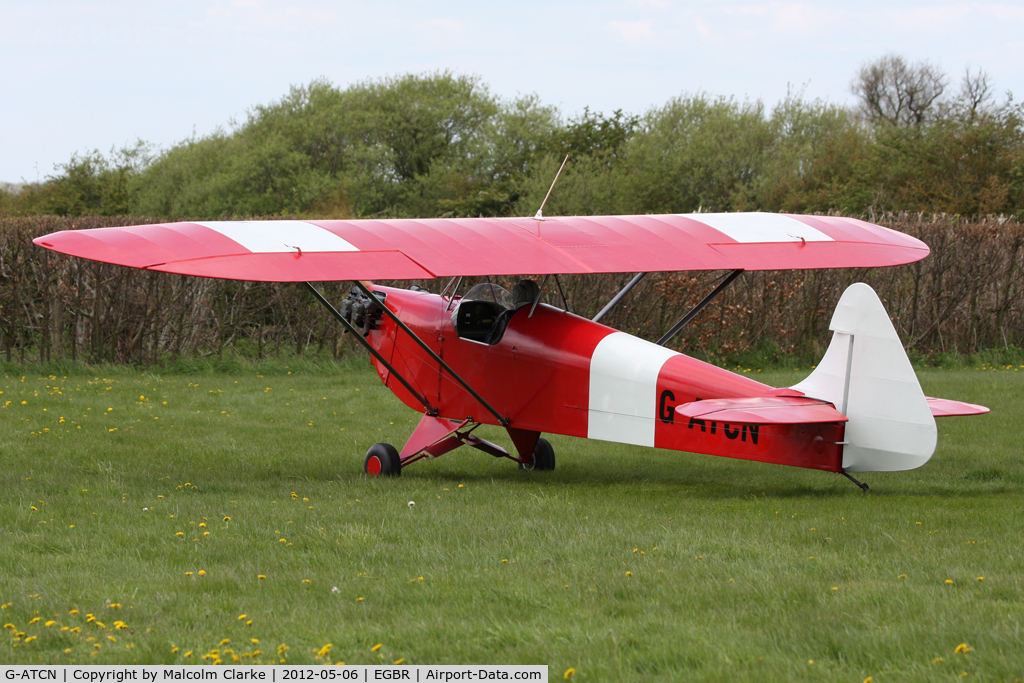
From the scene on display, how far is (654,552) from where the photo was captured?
4.84m

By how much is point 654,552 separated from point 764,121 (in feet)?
155

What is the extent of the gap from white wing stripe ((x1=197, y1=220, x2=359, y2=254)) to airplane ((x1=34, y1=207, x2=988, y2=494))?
2cm

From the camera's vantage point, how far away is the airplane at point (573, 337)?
5859 mm

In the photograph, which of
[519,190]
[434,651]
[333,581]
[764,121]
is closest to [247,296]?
Result: [333,581]

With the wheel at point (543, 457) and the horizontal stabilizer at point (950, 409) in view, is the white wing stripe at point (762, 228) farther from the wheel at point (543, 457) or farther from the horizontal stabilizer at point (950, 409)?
the wheel at point (543, 457)

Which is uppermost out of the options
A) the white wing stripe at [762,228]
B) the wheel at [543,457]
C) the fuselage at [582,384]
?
the white wing stripe at [762,228]

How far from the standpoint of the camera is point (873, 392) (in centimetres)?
580

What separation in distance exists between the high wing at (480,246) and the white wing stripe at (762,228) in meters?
0.01

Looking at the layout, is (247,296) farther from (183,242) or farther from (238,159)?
(238,159)

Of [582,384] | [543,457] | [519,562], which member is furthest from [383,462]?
[519,562]

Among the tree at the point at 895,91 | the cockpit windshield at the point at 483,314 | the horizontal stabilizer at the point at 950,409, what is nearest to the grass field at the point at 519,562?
the horizontal stabilizer at the point at 950,409

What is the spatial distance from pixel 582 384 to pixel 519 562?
2521 mm

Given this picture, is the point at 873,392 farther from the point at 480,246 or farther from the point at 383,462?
the point at 383,462

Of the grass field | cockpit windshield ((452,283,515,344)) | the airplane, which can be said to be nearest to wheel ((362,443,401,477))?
the airplane
